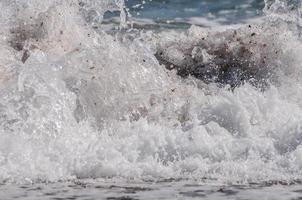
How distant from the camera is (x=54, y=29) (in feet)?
29.4

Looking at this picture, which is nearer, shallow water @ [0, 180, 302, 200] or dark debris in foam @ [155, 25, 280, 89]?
shallow water @ [0, 180, 302, 200]

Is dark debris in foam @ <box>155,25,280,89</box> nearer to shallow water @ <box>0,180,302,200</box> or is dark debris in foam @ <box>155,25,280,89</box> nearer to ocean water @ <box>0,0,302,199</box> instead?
ocean water @ <box>0,0,302,199</box>

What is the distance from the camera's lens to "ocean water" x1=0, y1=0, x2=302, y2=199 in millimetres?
5383

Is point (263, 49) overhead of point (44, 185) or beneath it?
overhead

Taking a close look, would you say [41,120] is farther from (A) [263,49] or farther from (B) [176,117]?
(A) [263,49]

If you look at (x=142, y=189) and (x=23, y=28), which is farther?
(x=23, y=28)

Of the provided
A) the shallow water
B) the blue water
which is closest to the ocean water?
the shallow water

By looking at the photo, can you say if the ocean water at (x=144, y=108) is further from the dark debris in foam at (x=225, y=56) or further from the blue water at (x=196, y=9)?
the blue water at (x=196, y=9)

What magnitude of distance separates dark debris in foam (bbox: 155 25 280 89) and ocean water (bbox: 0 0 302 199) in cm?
1

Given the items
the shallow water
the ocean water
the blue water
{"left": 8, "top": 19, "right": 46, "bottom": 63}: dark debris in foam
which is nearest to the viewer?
the shallow water

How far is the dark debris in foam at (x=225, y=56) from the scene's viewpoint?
345 inches

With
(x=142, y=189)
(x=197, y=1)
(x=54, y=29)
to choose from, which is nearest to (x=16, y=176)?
(x=142, y=189)

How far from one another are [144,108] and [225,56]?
2.08 meters

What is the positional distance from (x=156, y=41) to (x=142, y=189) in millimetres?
4807
